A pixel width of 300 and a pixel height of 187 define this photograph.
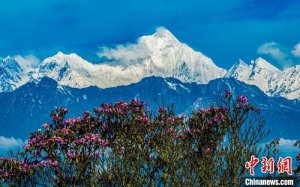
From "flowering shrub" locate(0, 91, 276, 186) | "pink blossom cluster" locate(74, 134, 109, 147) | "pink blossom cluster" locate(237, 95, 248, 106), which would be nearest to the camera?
"flowering shrub" locate(0, 91, 276, 186)

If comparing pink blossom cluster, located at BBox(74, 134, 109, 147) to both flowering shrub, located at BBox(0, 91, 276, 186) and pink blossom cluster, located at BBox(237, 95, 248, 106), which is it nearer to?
flowering shrub, located at BBox(0, 91, 276, 186)

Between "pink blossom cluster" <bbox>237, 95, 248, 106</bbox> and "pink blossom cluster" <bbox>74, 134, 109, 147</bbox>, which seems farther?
"pink blossom cluster" <bbox>237, 95, 248, 106</bbox>

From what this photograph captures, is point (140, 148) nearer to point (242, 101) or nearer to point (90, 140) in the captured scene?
point (90, 140)

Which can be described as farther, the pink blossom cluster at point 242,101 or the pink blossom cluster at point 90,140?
the pink blossom cluster at point 242,101

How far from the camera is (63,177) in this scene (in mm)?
17109

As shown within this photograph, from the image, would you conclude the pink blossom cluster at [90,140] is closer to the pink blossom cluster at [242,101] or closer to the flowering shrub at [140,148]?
the flowering shrub at [140,148]

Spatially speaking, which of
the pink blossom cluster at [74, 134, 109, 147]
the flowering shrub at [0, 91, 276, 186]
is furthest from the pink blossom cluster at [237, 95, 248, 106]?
the pink blossom cluster at [74, 134, 109, 147]

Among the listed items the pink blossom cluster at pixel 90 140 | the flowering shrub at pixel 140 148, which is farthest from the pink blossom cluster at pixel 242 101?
the pink blossom cluster at pixel 90 140

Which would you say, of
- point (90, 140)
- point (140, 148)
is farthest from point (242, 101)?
point (90, 140)

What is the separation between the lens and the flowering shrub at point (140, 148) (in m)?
15.4

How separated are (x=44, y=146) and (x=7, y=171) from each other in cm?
148

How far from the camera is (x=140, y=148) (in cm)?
1653

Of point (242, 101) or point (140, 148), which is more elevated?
point (242, 101)

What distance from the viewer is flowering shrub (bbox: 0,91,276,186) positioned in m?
15.4
